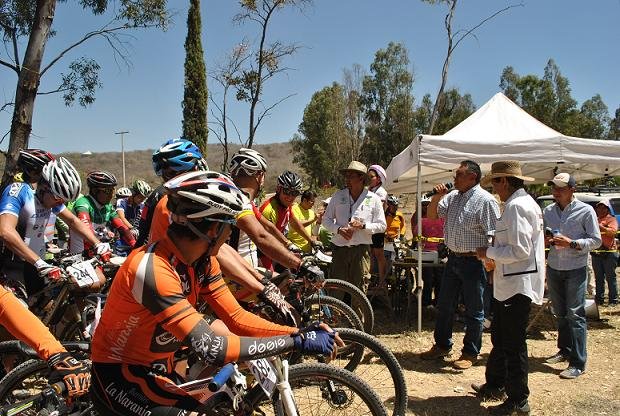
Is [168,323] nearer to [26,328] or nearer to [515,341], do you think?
[26,328]

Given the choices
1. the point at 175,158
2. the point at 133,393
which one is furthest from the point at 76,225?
the point at 133,393

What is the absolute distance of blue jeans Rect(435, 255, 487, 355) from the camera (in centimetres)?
543

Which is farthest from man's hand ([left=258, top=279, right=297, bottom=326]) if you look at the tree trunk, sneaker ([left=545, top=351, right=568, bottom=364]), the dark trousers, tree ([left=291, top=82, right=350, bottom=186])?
tree ([left=291, top=82, right=350, bottom=186])

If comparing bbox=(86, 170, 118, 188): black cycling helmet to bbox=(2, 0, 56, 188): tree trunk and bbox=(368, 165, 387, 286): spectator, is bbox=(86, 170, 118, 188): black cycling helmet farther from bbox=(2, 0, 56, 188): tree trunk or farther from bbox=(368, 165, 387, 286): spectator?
bbox=(368, 165, 387, 286): spectator

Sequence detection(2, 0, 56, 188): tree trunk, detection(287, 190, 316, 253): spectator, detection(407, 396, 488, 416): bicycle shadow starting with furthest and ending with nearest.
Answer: detection(287, 190, 316, 253): spectator
detection(2, 0, 56, 188): tree trunk
detection(407, 396, 488, 416): bicycle shadow

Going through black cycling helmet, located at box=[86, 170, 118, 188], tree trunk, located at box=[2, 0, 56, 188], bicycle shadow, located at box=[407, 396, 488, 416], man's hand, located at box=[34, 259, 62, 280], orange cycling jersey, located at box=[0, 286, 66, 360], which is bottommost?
bicycle shadow, located at box=[407, 396, 488, 416]

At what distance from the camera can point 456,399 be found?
15.3 ft

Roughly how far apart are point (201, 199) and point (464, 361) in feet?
14.2

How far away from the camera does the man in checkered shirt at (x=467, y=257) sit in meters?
5.34

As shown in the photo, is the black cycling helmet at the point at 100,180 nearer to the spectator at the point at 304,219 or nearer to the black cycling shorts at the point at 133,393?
the spectator at the point at 304,219

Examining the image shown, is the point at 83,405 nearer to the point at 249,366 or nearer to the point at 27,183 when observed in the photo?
the point at 249,366

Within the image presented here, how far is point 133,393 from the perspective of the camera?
2.21 metres

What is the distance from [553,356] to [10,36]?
10938mm

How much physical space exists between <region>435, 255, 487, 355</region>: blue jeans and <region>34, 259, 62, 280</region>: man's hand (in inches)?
156
